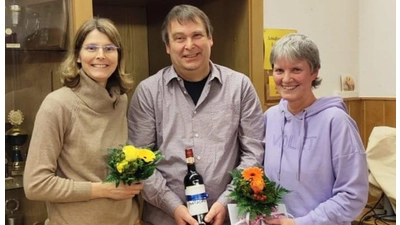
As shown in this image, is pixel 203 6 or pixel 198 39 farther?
pixel 203 6

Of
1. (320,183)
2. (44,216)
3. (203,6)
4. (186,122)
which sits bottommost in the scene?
(44,216)

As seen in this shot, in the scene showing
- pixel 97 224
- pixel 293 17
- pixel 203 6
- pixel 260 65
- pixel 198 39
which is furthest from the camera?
pixel 293 17

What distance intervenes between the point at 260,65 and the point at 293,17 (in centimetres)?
100

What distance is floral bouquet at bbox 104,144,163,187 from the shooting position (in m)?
1.35

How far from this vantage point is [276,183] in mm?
1556

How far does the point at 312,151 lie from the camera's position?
58.4 inches

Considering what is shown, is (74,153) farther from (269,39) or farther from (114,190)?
(269,39)

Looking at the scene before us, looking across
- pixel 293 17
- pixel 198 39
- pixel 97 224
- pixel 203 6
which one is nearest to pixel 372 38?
pixel 293 17

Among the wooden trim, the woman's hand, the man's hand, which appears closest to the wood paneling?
the wooden trim

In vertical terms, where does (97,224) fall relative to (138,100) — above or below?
below

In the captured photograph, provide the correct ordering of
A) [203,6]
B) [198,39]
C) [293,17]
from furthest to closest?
[293,17], [203,6], [198,39]

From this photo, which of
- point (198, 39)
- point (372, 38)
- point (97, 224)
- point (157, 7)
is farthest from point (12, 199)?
point (372, 38)

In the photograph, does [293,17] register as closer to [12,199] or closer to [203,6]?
[203,6]

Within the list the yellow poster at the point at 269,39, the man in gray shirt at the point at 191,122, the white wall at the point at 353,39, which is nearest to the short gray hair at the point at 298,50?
the man in gray shirt at the point at 191,122
